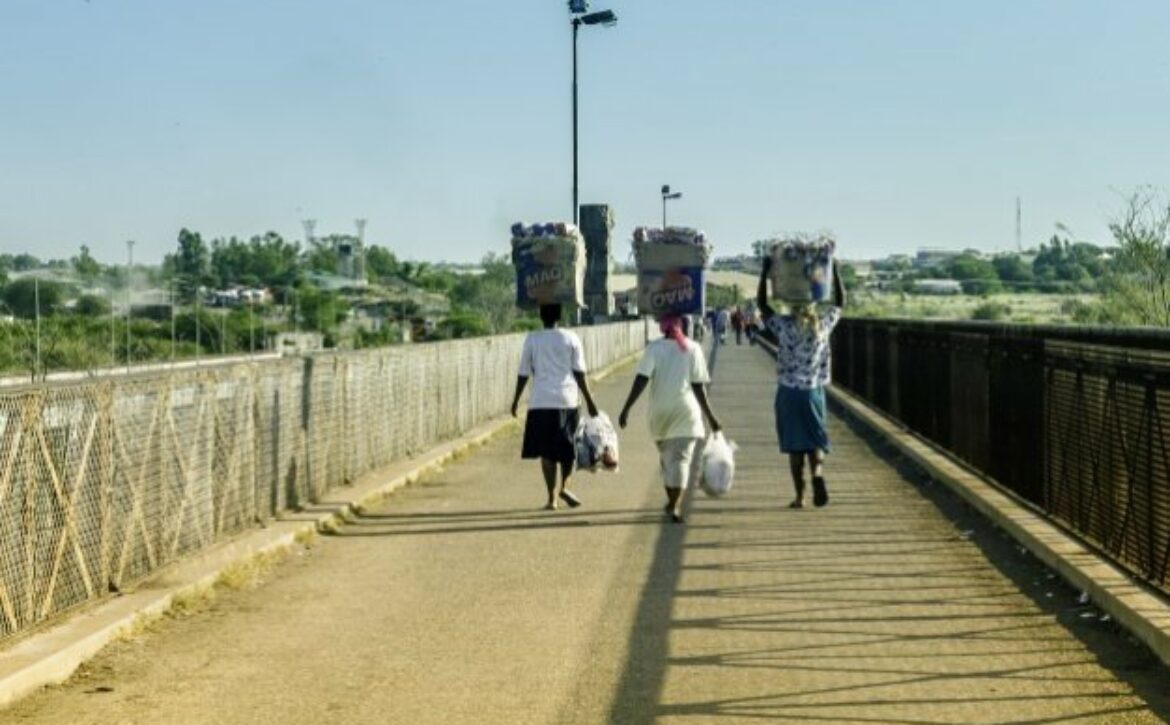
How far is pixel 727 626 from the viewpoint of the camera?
33.2 ft

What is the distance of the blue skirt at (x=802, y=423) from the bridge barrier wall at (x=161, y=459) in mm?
3981

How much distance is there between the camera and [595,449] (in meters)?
16.0

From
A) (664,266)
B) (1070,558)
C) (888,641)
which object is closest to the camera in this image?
(888,641)

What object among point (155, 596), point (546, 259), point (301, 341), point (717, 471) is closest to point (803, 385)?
point (717, 471)

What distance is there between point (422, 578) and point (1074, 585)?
403 centimetres

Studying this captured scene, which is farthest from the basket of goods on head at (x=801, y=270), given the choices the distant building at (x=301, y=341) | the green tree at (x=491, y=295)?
the green tree at (x=491, y=295)

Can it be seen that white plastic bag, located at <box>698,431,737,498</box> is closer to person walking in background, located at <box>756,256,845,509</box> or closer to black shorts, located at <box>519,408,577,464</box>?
person walking in background, located at <box>756,256,845,509</box>

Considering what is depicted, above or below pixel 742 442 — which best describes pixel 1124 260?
above

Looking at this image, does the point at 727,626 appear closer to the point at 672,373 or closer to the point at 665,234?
Result: the point at 672,373

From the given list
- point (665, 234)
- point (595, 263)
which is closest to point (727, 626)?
point (665, 234)

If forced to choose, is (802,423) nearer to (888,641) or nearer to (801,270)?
(801,270)

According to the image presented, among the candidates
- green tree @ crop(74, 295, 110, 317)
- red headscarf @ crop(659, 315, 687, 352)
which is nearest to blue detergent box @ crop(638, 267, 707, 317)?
green tree @ crop(74, 295, 110, 317)

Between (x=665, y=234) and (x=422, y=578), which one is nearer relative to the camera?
(x=422, y=578)

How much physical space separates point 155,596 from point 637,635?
2772mm
